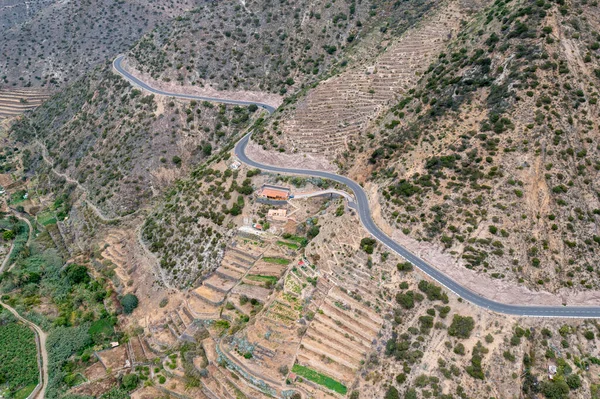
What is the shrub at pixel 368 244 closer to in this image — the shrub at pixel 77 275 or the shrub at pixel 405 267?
the shrub at pixel 405 267

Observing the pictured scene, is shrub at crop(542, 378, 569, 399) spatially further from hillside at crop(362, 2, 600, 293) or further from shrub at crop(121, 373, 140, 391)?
shrub at crop(121, 373, 140, 391)

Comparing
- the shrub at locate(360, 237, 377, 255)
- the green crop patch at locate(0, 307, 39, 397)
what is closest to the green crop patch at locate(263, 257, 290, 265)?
the shrub at locate(360, 237, 377, 255)

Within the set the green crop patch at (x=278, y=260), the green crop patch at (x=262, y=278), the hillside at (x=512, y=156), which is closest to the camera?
the hillside at (x=512, y=156)

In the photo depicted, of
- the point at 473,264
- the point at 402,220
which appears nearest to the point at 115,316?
the point at 402,220

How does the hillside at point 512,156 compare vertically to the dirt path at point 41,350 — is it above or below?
above

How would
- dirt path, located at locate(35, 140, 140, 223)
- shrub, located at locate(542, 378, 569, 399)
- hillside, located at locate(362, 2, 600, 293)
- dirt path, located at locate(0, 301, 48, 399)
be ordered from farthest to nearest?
dirt path, located at locate(35, 140, 140, 223), dirt path, located at locate(0, 301, 48, 399), hillside, located at locate(362, 2, 600, 293), shrub, located at locate(542, 378, 569, 399)

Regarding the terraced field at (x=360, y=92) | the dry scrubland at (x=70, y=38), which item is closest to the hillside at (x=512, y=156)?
the terraced field at (x=360, y=92)
